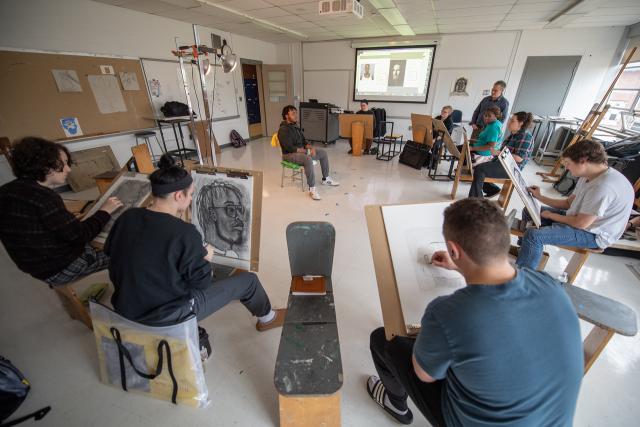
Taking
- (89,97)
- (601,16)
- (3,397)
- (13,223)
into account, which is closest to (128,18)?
(89,97)

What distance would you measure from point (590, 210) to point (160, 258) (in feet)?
8.21

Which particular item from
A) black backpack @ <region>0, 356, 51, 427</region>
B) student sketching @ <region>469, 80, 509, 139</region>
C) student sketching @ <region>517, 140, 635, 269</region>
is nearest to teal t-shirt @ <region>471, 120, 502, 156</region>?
student sketching @ <region>469, 80, 509, 139</region>

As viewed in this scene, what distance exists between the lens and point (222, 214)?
5.80 feet

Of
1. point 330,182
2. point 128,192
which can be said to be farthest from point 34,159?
point 330,182

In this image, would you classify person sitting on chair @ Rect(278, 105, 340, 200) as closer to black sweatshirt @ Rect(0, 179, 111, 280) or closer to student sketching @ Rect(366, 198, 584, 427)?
black sweatshirt @ Rect(0, 179, 111, 280)

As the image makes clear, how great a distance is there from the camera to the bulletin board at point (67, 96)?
3.37 meters

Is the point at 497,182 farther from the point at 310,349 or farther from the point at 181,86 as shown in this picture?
the point at 181,86

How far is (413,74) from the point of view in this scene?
21.7ft

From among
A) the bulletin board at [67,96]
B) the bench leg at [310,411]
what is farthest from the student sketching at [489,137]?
the bulletin board at [67,96]

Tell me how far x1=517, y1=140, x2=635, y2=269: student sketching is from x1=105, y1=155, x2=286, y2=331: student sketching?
2.23m

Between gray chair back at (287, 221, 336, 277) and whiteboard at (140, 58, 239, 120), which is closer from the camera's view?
gray chair back at (287, 221, 336, 277)

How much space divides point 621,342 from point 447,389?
1.80 meters

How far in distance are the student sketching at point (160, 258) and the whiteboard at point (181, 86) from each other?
166 inches

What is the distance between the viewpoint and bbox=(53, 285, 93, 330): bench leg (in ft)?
5.42
